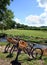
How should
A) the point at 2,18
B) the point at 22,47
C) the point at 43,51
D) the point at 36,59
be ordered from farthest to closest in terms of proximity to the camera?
the point at 2,18 < the point at 36,59 < the point at 43,51 < the point at 22,47

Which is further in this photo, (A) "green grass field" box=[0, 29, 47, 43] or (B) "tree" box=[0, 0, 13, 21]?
(B) "tree" box=[0, 0, 13, 21]

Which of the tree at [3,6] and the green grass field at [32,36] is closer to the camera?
the green grass field at [32,36]

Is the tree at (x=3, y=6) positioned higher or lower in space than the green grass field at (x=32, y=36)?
higher

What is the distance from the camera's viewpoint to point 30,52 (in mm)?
16297

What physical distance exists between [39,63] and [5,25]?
172 feet

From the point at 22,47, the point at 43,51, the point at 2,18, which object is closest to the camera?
the point at 22,47

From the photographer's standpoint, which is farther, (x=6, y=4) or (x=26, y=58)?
(x=6, y=4)

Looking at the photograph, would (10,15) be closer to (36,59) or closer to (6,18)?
(6,18)

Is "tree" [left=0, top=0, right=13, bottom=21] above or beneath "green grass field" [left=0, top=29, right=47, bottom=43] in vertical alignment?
above

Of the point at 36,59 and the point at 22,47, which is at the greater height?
the point at 22,47

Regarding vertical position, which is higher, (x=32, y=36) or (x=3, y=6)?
(x=3, y=6)

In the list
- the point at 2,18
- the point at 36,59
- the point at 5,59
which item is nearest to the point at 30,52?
the point at 36,59

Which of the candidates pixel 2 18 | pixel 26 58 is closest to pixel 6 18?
pixel 2 18

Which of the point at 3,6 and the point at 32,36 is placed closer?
the point at 3,6
